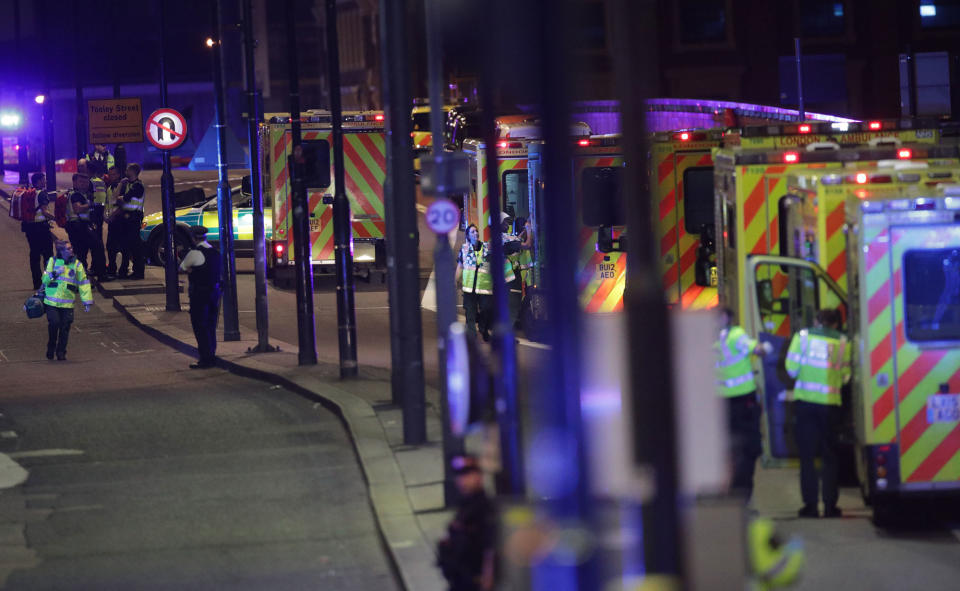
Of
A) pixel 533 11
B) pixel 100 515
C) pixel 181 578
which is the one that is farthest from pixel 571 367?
pixel 100 515

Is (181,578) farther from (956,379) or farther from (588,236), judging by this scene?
(588,236)

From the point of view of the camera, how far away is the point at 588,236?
20938 mm

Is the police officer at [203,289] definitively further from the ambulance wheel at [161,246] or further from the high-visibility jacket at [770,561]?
the high-visibility jacket at [770,561]

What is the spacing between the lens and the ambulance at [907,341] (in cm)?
1083

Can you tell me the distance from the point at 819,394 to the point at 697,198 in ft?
27.9

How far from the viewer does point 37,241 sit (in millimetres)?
28062

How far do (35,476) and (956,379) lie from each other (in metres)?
7.81

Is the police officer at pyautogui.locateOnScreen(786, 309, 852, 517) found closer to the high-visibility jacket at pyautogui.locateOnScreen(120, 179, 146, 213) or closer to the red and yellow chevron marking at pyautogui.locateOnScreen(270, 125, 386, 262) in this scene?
the red and yellow chevron marking at pyautogui.locateOnScreen(270, 125, 386, 262)

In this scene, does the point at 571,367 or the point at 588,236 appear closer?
the point at 571,367

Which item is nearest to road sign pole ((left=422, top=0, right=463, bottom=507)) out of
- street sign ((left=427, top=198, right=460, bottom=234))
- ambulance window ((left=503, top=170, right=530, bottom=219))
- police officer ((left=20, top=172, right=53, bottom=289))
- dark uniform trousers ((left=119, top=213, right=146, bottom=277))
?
street sign ((left=427, top=198, right=460, bottom=234))

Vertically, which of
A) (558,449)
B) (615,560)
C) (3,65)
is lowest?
(615,560)

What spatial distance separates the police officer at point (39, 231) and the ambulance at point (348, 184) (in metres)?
3.91

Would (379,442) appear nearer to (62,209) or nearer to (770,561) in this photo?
(770,561)

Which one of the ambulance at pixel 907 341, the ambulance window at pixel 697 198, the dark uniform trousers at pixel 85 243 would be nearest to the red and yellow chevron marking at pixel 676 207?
the ambulance window at pixel 697 198
